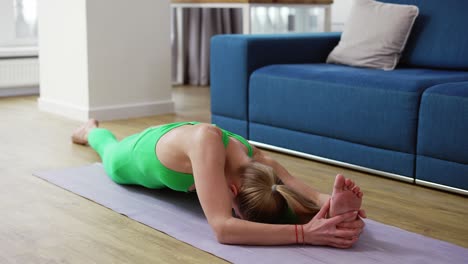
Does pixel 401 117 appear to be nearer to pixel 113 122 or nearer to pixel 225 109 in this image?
pixel 225 109

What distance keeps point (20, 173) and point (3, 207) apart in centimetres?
52

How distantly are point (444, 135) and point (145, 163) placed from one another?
1156mm

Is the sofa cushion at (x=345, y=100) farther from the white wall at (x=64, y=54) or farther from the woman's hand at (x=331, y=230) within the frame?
the white wall at (x=64, y=54)

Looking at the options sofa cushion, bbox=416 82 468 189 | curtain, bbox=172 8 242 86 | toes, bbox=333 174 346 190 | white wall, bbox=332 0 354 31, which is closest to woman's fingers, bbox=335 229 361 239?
toes, bbox=333 174 346 190

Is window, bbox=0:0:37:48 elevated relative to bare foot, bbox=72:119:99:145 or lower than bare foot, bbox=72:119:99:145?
elevated

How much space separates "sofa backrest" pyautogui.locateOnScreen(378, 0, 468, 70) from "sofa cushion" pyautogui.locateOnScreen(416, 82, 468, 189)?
65cm

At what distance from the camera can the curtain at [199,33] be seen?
6121 mm

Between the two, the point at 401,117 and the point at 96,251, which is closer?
the point at 96,251

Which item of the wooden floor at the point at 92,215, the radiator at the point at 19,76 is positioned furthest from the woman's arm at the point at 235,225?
the radiator at the point at 19,76

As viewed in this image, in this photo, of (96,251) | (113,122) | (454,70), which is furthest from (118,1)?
(96,251)

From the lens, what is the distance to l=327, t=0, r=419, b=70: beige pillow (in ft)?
11.6

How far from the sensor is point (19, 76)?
214 inches

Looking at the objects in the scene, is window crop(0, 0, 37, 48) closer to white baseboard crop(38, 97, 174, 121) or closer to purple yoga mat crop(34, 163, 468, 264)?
white baseboard crop(38, 97, 174, 121)

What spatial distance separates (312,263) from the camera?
198 cm
